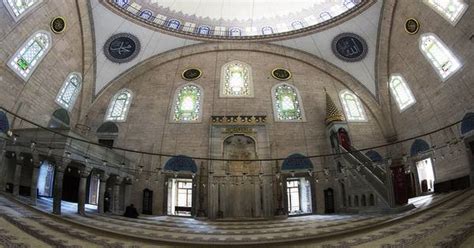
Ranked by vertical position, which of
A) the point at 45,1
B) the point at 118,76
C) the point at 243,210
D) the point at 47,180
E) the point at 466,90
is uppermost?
the point at 45,1

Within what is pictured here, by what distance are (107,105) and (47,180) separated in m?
4.67

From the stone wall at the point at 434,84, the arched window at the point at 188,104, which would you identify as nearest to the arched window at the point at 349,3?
the stone wall at the point at 434,84

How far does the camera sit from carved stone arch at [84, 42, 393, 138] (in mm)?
16844

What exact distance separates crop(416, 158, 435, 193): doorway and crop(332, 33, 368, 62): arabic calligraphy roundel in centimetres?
616

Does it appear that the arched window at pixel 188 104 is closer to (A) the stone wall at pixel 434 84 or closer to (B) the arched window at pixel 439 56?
(A) the stone wall at pixel 434 84

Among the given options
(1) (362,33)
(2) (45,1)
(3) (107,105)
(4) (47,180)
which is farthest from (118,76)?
(1) (362,33)

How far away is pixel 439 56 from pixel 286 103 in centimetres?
734

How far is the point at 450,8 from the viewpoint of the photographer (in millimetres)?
12109

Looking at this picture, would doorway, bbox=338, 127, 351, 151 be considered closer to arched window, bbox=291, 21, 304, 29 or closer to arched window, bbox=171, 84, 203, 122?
arched window, bbox=291, 21, 304, 29

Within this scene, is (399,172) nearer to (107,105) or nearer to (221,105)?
(221,105)

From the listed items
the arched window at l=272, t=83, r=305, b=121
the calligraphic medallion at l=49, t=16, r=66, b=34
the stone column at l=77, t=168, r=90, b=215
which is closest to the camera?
the stone column at l=77, t=168, r=90, b=215

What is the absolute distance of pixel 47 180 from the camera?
46.7 ft

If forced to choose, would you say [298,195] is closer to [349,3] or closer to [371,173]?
[371,173]

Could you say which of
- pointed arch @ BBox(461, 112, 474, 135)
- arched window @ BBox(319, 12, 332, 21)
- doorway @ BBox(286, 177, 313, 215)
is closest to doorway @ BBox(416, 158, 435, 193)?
pointed arch @ BBox(461, 112, 474, 135)
